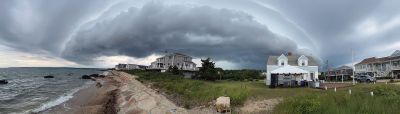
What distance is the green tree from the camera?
149 ft

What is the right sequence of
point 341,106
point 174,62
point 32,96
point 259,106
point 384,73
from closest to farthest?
point 341,106 < point 259,106 < point 32,96 < point 384,73 < point 174,62

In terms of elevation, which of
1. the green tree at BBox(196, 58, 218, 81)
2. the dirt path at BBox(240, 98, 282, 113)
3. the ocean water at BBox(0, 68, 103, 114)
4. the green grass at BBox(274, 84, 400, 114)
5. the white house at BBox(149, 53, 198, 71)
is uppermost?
the white house at BBox(149, 53, 198, 71)

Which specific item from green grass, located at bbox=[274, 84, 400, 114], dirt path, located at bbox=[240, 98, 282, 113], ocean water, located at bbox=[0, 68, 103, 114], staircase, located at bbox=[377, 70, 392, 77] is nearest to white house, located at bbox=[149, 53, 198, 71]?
ocean water, located at bbox=[0, 68, 103, 114]

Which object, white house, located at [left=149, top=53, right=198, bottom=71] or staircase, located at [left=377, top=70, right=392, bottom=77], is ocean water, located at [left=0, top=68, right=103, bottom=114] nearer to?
white house, located at [left=149, top=53, right=198, bottom=71]

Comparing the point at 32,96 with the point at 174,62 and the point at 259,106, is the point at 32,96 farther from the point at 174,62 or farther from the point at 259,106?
the point at 174,62

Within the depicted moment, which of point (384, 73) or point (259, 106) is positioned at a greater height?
point (384, 73)

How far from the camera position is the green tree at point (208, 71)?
45281 mm

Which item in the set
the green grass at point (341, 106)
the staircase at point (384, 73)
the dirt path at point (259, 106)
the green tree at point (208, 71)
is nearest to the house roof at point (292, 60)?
the green tree at point (208, 71)

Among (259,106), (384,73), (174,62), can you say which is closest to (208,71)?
(259,106)

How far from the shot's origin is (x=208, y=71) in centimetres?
4569

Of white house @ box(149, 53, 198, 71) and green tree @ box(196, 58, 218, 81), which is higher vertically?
white house @ box(149, 53, 198, 71)

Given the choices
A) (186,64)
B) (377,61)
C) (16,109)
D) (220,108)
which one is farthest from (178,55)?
(220,108)

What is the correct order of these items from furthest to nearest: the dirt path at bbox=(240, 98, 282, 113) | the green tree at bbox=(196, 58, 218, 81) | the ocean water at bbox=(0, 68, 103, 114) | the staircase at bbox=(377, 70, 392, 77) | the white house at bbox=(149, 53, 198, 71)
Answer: the white house at bbox=(149, 53, 198, 71), the staircase at bbox=(377, 70, 392, 77), the green tree at bbox=(196, 58, 218, 81), the ocean water at bbox=(0, 68, 103, 114), the dirt path at bbox=(240, 98, 282, 113)

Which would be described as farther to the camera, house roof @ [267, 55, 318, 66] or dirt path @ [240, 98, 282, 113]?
house roof @ [267, 55, 318, 66]
